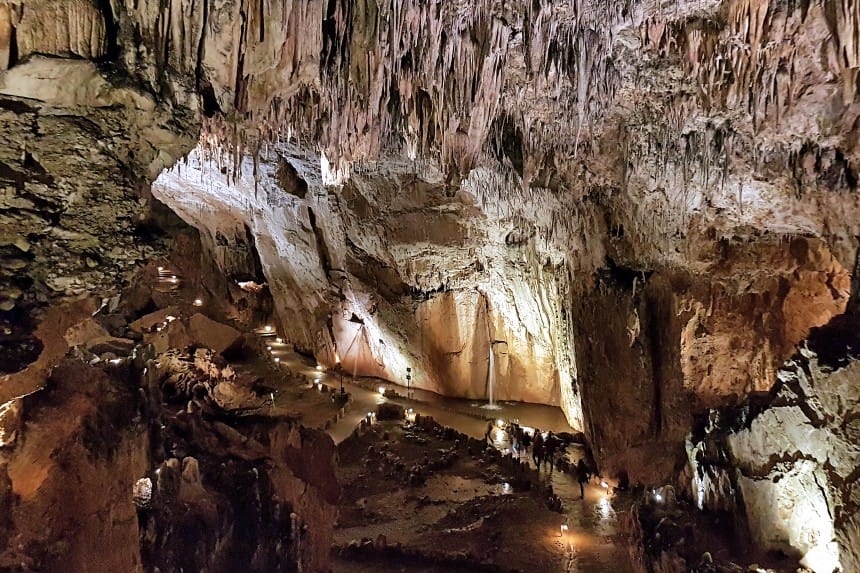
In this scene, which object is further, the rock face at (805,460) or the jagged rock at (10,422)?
the rock face at (805,460)

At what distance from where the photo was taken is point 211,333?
14742mm

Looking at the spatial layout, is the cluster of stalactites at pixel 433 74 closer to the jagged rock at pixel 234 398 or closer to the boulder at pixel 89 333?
the boulder at pixel 89 333

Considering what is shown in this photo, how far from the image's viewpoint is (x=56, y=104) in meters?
3.94

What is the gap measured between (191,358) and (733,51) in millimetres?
12257

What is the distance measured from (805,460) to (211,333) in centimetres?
1347

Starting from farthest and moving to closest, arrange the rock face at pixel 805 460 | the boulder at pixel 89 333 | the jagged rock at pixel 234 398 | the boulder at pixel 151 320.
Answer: the boulder at pixel 151 320
the jagged rock at pixel 234 398
the boulder at pixel 89 333
the rock face at pixel 805 460

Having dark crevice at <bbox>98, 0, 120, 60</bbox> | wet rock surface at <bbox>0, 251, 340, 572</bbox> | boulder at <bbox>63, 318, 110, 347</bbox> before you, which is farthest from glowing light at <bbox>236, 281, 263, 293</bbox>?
dark crevice at <bbox>98, 0, 120, 60</bbox>

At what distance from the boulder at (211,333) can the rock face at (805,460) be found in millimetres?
12200

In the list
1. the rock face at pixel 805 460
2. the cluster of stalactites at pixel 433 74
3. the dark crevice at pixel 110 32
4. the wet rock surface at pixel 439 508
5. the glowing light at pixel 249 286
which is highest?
the cluster of stalactites at pixel 433 74

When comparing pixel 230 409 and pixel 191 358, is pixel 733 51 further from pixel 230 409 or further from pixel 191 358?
pixel 191 358

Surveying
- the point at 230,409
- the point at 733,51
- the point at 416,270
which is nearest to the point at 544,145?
the point at 733,51

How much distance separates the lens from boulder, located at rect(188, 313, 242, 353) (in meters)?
14.2

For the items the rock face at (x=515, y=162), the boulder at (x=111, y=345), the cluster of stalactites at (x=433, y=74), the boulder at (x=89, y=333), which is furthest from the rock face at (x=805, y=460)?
the boulder at (x=89, y=333)

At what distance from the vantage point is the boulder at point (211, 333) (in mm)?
14180
